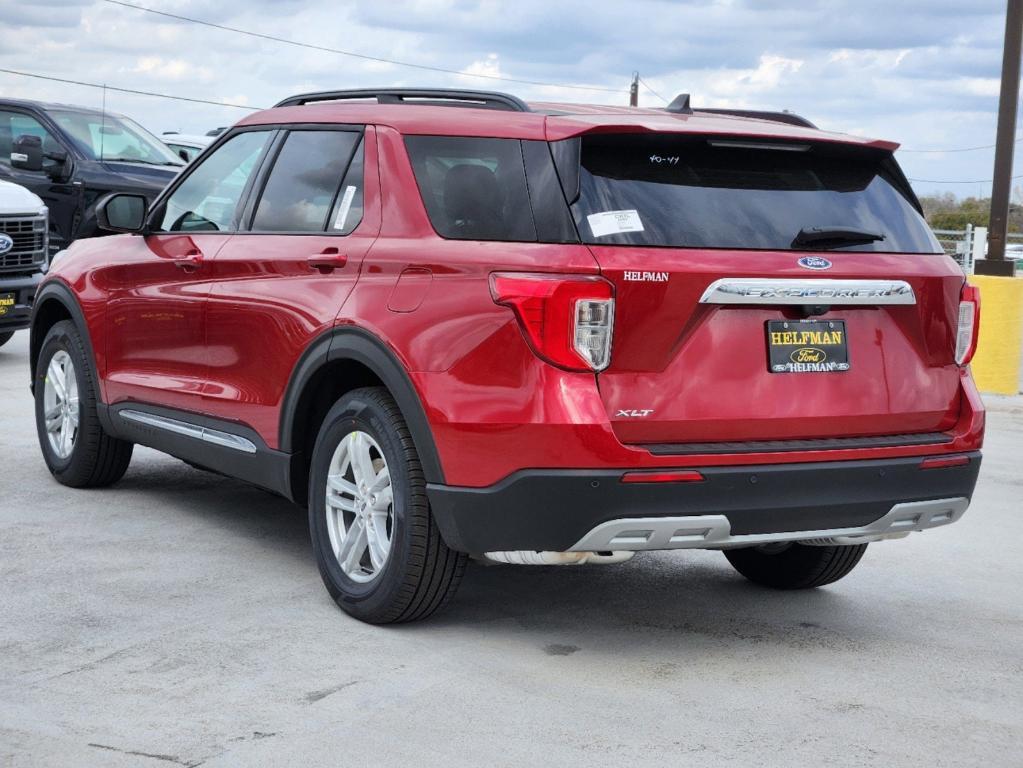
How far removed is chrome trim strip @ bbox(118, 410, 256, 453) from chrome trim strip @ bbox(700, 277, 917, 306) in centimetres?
216

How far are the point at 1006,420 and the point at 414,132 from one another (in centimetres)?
793

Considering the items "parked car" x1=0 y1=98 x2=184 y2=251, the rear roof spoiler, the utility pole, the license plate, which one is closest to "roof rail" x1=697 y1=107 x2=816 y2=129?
the rear roof spoiler

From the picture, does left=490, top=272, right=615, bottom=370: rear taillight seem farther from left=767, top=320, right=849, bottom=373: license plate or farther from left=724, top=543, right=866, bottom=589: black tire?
left=724, top=543, right=866, bottom=589: black tire

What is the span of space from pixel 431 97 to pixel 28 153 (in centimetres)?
1185

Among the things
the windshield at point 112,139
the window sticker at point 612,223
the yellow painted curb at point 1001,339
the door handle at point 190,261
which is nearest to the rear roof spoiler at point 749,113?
the window sticker at point 612,223

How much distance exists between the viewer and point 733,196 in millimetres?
4930

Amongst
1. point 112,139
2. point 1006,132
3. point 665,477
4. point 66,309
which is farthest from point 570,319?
point 112,139

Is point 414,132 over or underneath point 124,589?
over

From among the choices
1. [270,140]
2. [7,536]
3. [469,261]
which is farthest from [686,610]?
[7,536]

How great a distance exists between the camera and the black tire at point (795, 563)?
19.6 ft

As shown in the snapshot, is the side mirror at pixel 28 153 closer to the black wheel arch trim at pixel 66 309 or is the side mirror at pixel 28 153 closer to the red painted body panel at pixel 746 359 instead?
the black wheel arch trim at pixel 66 309

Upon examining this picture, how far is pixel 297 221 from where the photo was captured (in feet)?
19.3

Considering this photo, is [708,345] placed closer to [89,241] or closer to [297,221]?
[297,221]

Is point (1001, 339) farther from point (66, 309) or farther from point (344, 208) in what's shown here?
point (344, 208)
